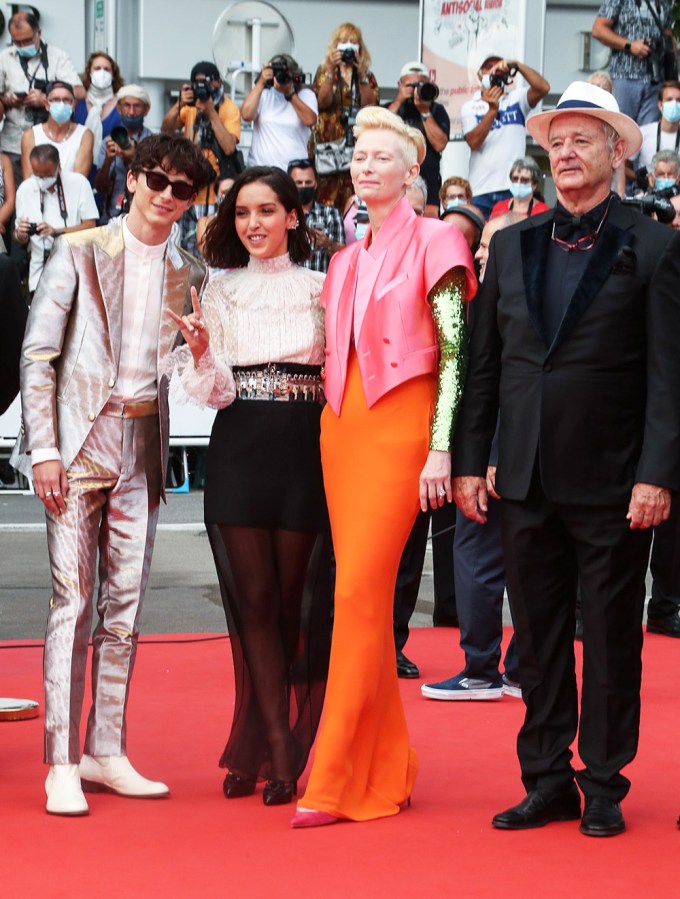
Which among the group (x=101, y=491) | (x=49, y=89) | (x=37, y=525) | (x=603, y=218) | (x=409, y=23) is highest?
(x=409, y=23)

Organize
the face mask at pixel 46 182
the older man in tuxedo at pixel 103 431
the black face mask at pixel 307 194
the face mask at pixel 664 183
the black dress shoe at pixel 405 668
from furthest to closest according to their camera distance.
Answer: the face mask at pixel 46 182 < the face mask at pixel 664 183 < the black face mask at pixel 307 194 < the black dress shoe at pixel 405 668 < the older man in tuxedo at pixel 103 431

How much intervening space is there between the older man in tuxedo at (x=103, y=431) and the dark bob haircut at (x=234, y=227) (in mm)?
106

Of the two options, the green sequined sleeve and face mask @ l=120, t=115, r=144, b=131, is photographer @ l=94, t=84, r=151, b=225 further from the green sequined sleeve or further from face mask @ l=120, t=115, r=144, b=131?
the green sequined sleeve

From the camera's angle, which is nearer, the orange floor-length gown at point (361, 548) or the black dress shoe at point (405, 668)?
the orange floor-length gown at point (361, 548)

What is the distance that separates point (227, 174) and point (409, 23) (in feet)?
34.8

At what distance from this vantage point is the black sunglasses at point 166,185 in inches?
182

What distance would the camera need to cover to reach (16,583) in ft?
28.7

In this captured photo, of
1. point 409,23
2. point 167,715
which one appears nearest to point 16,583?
point 167,715

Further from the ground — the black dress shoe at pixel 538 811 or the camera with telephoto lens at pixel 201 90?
the camera with telephoto lens at pixel 201 90

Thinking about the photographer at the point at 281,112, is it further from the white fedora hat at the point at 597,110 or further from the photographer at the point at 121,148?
the white fedora hat at the point at 597,110

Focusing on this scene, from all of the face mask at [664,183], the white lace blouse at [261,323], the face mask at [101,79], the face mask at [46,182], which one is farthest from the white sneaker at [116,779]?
the face mask at [101,79]

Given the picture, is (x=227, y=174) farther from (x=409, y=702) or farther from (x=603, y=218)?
(x=603, y=218)

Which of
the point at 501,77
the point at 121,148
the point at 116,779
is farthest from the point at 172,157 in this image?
the point at 501,77

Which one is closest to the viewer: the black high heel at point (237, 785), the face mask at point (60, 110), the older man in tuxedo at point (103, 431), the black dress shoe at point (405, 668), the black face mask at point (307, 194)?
the older man in tuxedo at point (103, 431)
